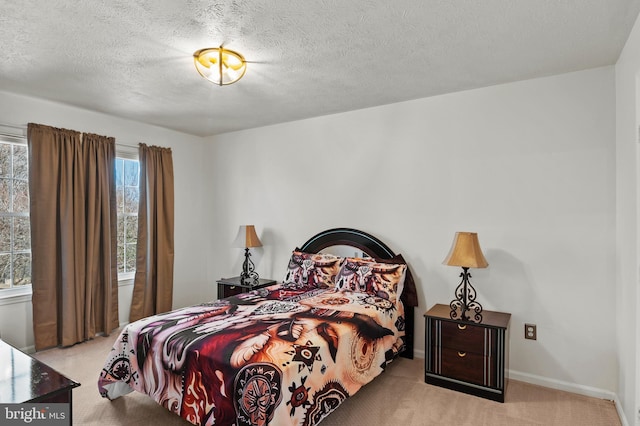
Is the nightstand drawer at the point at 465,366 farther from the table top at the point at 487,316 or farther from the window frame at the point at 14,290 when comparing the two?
the window frame at the point at 14,290

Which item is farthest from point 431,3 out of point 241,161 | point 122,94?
point 241,161

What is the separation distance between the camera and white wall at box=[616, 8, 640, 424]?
2182 mm

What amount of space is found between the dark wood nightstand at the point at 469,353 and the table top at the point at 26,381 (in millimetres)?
2404

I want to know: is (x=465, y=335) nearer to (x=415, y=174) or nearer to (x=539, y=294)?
(x=539, y=294)

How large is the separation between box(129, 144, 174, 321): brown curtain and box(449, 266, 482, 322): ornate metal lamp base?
3344 millimetres

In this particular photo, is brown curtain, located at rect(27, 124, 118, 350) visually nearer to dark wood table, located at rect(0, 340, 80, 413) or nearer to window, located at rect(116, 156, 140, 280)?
window, located at rect(116, 156, 140, 280)

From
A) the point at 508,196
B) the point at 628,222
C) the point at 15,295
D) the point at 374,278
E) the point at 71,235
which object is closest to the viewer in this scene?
the point at 628,222

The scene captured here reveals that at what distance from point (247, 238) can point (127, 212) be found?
4.80 ft

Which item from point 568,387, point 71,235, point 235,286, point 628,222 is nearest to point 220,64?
point 71,235

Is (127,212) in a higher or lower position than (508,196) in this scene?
lower

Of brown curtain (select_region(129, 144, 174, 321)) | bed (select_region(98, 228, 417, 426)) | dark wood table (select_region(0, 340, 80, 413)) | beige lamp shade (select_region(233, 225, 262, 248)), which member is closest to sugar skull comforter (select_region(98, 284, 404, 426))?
bed (select_region(98, 228, 417, 426))

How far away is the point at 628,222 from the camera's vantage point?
241cm

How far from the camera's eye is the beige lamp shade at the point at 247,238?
4.55 meters

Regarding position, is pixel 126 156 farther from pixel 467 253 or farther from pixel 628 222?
pixel 628 222
